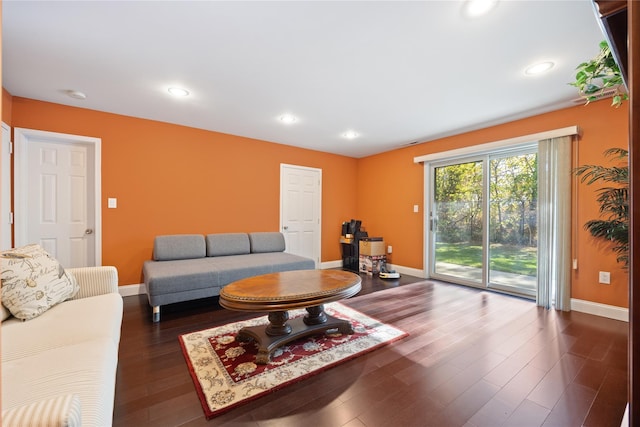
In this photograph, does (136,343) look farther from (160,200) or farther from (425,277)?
(425,277)

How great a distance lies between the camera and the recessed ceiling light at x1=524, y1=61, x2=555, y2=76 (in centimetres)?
247

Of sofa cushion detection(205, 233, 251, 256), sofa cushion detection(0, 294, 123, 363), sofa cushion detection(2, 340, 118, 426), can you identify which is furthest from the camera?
sofa cushion detection(205, 233, 251, 256)

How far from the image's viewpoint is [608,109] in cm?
301

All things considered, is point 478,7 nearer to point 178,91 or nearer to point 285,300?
point 285,300

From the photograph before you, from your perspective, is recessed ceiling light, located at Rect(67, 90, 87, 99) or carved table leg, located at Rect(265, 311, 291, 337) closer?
carved table leg, located at Rect(265, 311, 291, 337)

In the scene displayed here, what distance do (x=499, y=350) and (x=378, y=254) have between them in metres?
2.83

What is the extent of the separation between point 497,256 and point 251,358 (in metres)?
3.49

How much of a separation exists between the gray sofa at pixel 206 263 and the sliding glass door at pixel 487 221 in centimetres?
223

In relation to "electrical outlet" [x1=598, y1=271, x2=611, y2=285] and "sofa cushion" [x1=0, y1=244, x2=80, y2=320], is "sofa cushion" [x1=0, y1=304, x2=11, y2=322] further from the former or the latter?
"electrical outlet" [x1=598, y1=271, x2=611, y2=285]

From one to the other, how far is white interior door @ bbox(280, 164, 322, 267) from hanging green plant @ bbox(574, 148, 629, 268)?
3.66 m

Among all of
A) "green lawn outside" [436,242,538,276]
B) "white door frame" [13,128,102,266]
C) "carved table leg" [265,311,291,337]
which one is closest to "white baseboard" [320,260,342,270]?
"green lawn outside" [436,242,538,276]

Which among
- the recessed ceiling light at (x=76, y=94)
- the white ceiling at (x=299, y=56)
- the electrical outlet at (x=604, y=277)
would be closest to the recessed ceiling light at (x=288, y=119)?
the white ceiling at (x=299, y=56)

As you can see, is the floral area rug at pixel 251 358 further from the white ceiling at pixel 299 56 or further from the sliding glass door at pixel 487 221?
the white ceiling at pixel 299 56

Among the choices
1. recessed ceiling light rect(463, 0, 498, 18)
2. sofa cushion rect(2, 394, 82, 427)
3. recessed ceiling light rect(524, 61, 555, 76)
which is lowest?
sofa cushion rect(2, 394, 82, 427)
